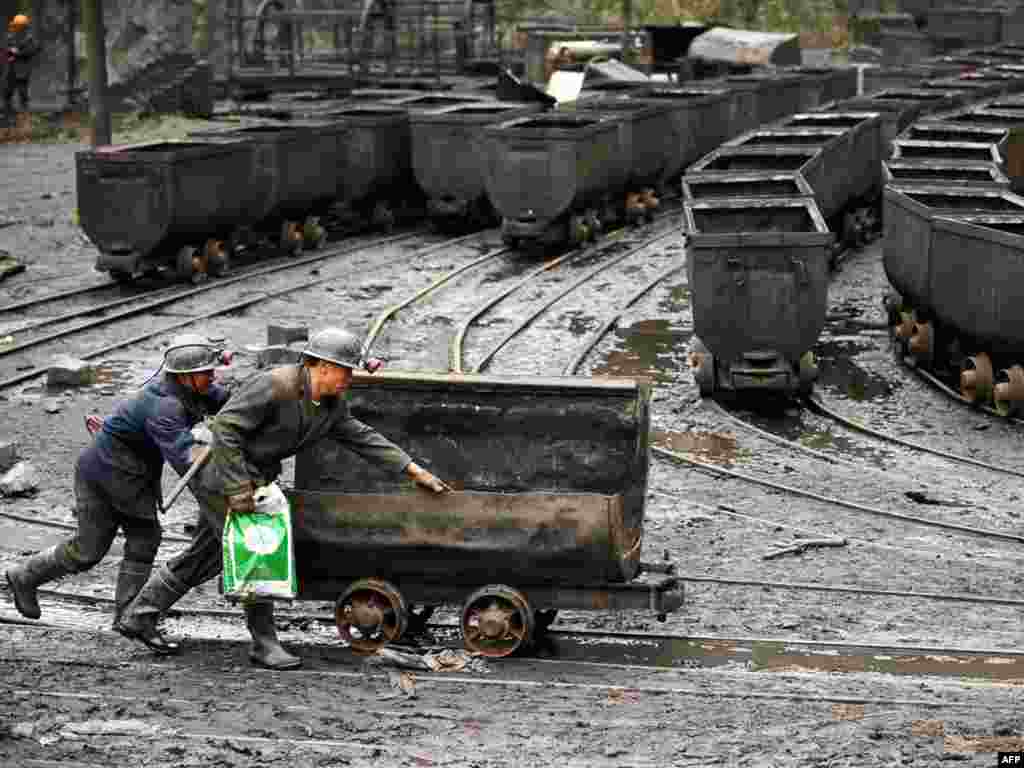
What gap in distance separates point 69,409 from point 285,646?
280 inches

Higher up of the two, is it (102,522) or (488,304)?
(102,522)

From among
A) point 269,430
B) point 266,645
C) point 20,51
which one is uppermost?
point 20,51

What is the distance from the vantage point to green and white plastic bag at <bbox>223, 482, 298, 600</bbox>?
9.01 m

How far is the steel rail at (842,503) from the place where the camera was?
41.9 ft

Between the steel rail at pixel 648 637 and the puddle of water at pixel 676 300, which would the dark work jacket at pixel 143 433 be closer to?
the steel rail at pixel 648 637

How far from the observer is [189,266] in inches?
880

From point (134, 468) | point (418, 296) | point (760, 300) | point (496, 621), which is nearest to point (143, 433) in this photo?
point (134, 468)

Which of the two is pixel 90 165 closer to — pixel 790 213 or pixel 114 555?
pixel 790 213

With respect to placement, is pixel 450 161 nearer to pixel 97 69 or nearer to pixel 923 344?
pixel 97 69

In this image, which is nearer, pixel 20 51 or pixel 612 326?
pixel 612 326

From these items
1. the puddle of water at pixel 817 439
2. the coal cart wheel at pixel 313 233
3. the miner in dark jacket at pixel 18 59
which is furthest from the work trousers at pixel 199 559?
the miner in dark jacket at pixel 18 59

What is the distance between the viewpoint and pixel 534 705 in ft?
28.7

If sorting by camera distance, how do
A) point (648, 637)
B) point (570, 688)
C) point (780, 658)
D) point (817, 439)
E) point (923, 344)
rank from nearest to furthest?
point (570, 688), point (780, 658), point (648, 637), point (817, 439), point (923, 344)

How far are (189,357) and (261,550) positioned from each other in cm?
100
